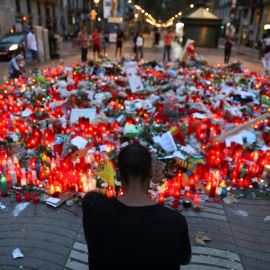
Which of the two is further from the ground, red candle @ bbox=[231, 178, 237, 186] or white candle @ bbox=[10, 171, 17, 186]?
white candle @ bbox=[10, 171, 17, 186]

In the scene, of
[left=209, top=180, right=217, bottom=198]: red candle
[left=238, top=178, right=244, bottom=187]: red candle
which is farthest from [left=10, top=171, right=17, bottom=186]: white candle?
[left=238, top=178, right=244, bottom=187]: red candle

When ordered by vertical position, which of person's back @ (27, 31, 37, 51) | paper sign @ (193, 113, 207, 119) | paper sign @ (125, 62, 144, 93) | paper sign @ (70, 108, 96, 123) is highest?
person's back @ (27, 31, 37, 51)

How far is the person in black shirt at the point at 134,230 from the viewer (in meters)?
1.50

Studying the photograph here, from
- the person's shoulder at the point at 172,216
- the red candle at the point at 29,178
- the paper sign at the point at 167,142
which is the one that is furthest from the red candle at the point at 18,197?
the person's shoulder at the point at 172,216

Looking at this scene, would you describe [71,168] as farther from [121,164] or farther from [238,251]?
[121,164]

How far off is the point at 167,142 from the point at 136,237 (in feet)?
12.3

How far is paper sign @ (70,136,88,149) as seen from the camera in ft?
17.0

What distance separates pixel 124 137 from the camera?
562cm

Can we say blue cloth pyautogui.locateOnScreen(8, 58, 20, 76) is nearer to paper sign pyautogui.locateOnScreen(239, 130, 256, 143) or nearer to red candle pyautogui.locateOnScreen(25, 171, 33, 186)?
red candle pyautogui.locateOnScreen(25, 171, 33, 186)

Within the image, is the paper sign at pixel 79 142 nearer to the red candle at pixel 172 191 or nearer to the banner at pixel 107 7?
the red candle at pixel 172 191

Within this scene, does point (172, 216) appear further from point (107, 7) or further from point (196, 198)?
point (107, 7)

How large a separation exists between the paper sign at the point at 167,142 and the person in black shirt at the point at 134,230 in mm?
3407

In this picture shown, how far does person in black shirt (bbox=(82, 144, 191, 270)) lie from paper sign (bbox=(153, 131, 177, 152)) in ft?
11.2

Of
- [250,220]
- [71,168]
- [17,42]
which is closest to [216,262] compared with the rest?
[250,220]
